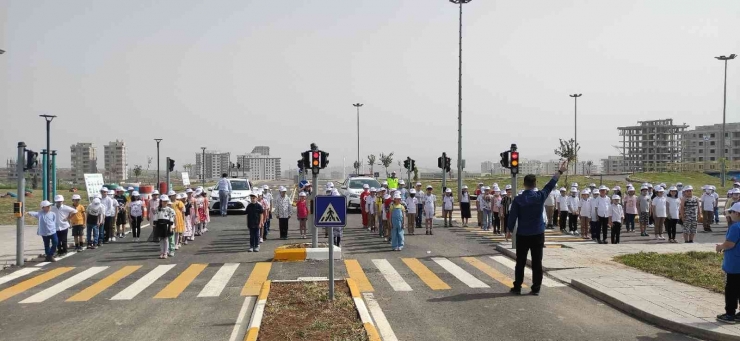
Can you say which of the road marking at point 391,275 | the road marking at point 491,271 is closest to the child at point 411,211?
the road marking at point 491,271

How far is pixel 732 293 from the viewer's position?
27.2 ft

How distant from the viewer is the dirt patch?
781 centimetres

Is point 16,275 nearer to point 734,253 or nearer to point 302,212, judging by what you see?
point 302,212

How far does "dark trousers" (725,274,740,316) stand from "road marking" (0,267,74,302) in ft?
37.7

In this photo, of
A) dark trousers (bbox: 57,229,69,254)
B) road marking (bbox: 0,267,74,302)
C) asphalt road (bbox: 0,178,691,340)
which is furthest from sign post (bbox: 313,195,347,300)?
dark trousers (bbox: 57,229,69,254)

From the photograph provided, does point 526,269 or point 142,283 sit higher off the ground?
point 526,269

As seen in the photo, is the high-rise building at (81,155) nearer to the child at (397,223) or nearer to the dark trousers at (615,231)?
the child at (397,223)

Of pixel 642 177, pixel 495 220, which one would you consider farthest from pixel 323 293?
pixel 642 177

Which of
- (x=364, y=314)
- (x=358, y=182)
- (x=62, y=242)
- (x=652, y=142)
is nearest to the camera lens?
(x=364, y=314)

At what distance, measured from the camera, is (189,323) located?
879cm

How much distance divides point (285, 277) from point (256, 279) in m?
0.59

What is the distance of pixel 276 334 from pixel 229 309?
2.11 metres

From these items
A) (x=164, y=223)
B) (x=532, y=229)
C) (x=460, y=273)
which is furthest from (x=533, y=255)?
(x=164, y=223)

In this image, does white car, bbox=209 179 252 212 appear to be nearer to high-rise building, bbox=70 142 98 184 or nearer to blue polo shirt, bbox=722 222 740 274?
blue polo shirt, bbox=722 222 740 274
